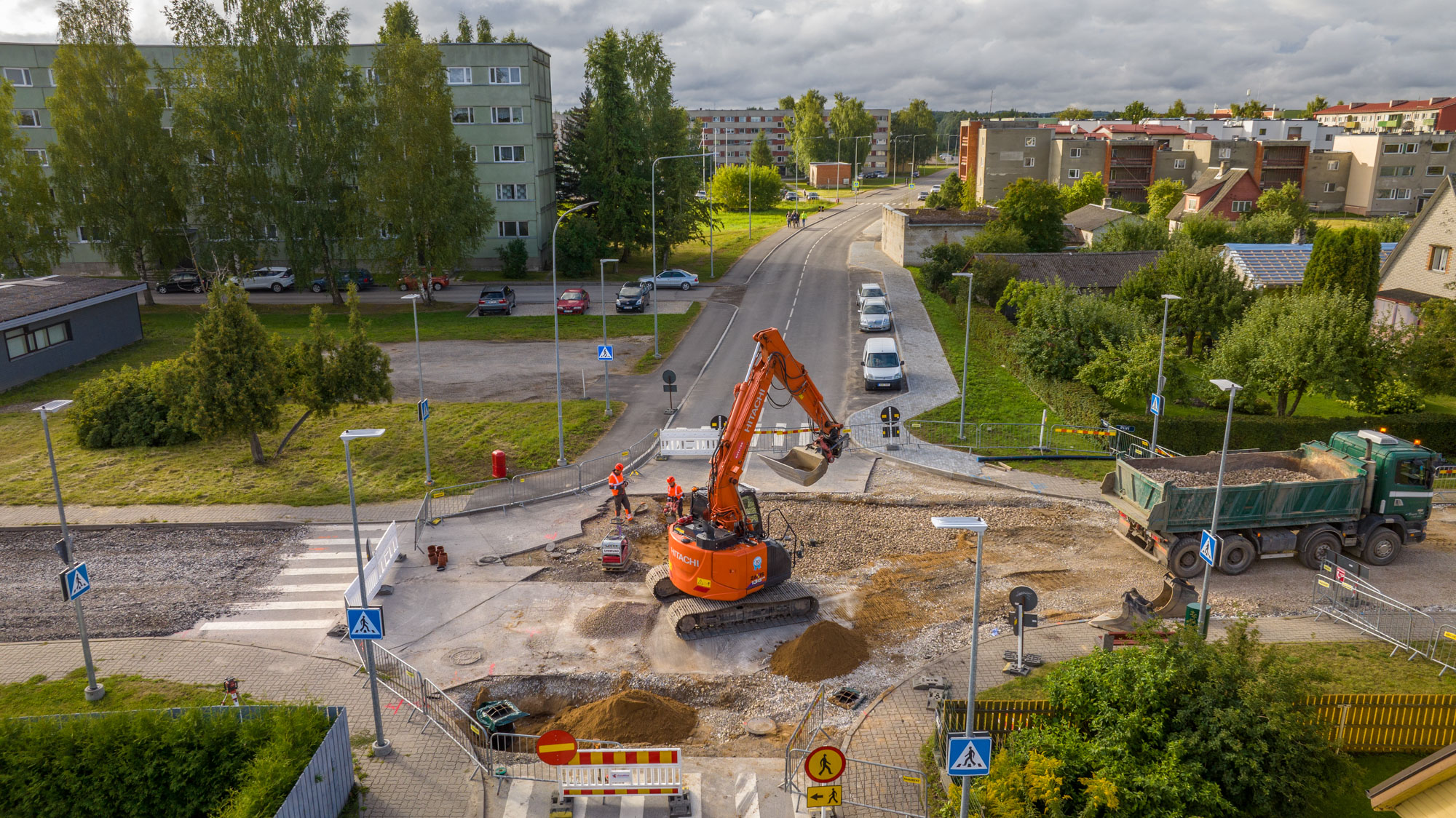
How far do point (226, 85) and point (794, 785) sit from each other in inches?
1896

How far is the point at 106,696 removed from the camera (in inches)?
674

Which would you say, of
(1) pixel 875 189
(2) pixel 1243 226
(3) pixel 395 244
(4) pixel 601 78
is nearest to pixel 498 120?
(4) pixel 601 78

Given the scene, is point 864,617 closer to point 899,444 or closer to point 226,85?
point 899,444

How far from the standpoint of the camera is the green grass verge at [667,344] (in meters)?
40.7

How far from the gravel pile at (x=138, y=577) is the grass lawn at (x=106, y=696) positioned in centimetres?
202

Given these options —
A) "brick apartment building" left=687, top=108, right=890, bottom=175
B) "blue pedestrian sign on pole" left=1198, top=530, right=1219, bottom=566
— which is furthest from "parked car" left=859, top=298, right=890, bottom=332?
"brick apartment building" left=687, top=108, right=890, bottom=175

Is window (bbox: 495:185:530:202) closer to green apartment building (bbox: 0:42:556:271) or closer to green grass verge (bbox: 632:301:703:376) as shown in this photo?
green apartment building (bbox: 0:42:556:271)

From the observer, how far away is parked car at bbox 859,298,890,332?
151 ft

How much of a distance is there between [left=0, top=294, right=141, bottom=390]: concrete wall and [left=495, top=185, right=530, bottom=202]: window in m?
22.8

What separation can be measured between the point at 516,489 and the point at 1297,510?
2059cm

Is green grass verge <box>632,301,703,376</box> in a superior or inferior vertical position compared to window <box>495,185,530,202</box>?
inferior

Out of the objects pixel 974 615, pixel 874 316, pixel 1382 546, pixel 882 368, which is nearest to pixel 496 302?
pixel 874 316

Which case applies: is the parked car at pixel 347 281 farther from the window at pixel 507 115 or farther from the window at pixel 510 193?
the window at pixel 507 115

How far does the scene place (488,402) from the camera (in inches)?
1414
